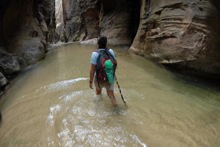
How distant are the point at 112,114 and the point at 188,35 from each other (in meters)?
4.27

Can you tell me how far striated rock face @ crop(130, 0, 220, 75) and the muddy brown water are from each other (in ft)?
2.81

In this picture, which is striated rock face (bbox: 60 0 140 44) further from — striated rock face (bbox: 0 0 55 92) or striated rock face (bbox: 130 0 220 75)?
striated rock face (bbox: 130 0 220 75)

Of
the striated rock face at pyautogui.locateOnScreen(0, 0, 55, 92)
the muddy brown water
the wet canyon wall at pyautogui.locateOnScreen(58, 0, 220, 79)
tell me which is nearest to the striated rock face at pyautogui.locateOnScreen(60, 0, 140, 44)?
the wet canyon wall at pyautogui.locateOnScreen(58, 0, 220, 79)

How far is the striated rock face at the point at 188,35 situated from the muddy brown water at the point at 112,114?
86 centimetres

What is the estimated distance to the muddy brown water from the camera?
3492 mm

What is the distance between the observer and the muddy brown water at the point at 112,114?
3492 mm

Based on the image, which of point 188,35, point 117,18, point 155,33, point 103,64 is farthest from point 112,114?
point 117,18

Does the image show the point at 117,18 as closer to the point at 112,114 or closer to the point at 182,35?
the point at 182,35

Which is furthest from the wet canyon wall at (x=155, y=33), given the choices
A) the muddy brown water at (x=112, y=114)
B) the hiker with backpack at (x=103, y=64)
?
the hiker with backpack at (x=103, y=64)

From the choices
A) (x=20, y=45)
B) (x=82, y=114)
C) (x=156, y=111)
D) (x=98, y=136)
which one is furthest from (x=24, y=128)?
(x=20, y=45)

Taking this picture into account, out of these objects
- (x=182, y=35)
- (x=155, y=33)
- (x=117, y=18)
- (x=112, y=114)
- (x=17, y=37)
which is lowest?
(x=117, y=18)

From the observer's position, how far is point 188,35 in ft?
23.0

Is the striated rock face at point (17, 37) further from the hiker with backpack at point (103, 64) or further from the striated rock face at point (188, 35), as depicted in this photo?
the striated rock face at point (188, 35)

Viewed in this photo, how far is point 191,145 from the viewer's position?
332cm
